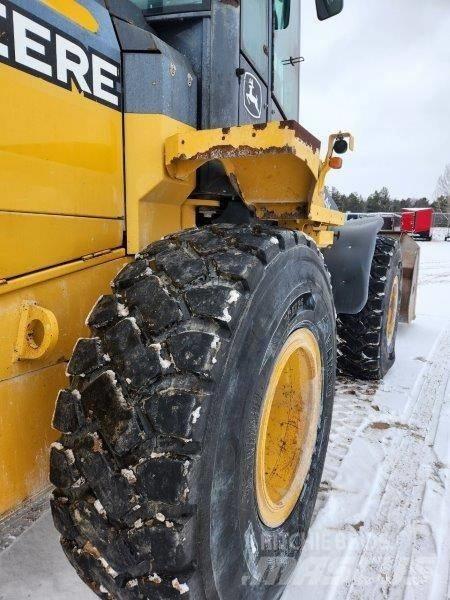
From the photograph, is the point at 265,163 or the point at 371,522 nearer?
the point at 265,163

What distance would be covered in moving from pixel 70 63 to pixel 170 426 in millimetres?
1102

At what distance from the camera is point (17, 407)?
147 cm

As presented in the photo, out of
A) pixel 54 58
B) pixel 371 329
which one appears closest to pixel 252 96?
pixel 54 58

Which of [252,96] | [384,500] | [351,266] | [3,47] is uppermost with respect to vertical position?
[252,96]

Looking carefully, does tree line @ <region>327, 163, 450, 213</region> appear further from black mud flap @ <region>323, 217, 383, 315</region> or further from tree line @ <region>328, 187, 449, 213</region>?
black mud flap @ <region>323, 217, 383, 315</region>

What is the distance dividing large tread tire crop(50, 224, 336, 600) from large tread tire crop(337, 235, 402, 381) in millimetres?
2596

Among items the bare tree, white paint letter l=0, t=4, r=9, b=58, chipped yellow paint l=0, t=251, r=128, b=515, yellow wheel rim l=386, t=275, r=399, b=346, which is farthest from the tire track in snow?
the bare tree

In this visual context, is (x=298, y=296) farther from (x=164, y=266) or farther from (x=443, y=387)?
(x=443, y=387)

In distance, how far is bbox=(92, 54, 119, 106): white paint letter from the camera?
1.60 metres

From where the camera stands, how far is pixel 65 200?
1.55 m

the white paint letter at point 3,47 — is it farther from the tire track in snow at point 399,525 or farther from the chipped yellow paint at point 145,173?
the tire track in snow at point 399,525

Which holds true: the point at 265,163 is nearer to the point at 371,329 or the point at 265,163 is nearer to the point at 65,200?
the point at 65,200

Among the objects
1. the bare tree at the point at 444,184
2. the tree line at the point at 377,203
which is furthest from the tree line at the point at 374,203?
the bare tree at the point at 444,184

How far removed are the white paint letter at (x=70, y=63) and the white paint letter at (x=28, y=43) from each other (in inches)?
1.8
